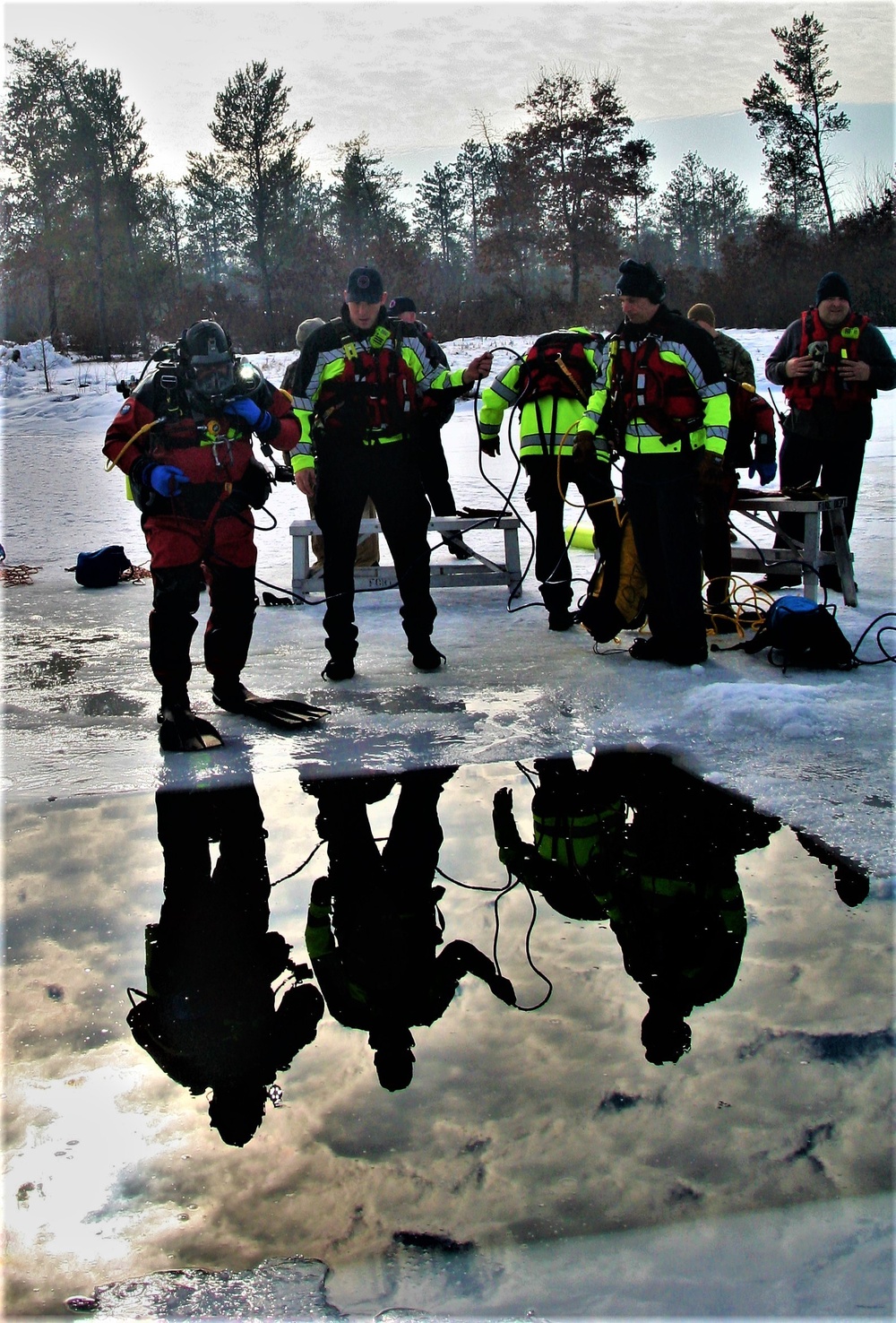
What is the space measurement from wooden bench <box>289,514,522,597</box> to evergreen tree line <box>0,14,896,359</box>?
27321 mm

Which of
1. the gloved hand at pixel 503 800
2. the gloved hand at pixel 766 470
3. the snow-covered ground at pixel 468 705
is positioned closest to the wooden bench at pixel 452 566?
the snow-covered ground at pixel 468 705

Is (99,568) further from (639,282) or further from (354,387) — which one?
(639,282)

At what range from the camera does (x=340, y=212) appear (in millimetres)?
46969

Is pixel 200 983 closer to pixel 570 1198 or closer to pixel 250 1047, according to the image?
pixel 250 1047

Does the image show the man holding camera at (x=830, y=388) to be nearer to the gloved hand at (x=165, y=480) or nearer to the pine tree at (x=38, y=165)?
the gloved hand at (x=165, y=480)

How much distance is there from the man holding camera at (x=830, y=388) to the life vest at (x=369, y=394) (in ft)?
8.97

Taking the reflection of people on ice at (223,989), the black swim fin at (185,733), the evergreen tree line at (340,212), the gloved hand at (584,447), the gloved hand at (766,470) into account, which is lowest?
the reflection of people on ice at (223,989)

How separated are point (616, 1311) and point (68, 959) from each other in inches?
77.6

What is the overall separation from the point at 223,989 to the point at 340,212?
47.8m

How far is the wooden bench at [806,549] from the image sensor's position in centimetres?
730

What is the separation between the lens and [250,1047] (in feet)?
9.76

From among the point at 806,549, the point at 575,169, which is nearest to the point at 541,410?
the point at 806,549

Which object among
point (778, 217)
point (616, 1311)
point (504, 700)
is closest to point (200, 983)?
point (616, 1311)

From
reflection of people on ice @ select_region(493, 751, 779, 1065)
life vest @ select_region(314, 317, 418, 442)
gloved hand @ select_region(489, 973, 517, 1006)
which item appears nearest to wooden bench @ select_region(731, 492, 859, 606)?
life vest @ select_region(314, 317, 418, 442)
